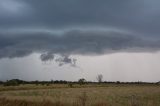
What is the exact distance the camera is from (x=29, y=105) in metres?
18.0

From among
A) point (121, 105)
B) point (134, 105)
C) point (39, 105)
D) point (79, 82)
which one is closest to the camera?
point (134, 105)

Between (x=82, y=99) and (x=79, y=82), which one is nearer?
(x=82, y=99)

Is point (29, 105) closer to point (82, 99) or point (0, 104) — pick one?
point (0, 104)

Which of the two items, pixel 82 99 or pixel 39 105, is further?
pixel 39 105

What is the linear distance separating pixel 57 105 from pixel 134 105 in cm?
457

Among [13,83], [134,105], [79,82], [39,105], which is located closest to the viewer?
[134,105]

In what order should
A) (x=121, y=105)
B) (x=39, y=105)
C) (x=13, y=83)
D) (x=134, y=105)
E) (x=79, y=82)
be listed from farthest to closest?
1. (x=79, y=82)
2. (x=13, y=83)
3. (x=121, y=105)
4. (x=39, y=105)
5. (x=134, y=105)

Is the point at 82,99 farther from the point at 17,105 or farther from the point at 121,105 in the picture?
the point at 121,105

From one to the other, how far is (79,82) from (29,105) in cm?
12831

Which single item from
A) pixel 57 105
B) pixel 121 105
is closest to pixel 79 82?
pixel 121 105

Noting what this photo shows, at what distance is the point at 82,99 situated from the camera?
1623cm

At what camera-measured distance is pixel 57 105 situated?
18562 millimetres

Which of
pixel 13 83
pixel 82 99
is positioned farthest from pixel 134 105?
pixel 13 83

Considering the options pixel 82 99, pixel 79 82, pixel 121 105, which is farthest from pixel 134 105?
pixel 79 82
